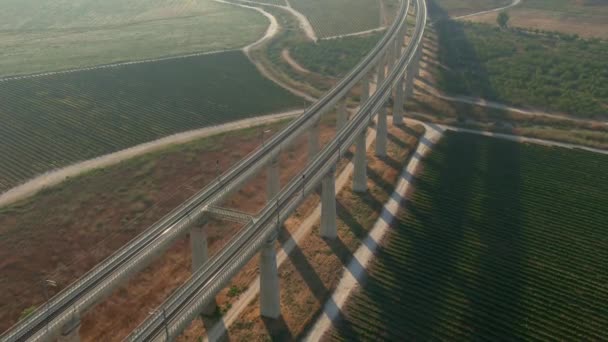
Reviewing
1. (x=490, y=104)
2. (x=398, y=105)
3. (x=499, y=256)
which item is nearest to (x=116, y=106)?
(x=398, y=105)

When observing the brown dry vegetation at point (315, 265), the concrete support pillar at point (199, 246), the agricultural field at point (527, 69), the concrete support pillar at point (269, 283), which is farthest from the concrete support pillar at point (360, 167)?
the agricultural field at point (527, 69)

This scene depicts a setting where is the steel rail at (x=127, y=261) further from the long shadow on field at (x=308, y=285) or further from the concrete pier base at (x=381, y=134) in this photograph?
the concrete pier base at (x=381, y=134)

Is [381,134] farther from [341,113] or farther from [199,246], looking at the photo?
[199,246]

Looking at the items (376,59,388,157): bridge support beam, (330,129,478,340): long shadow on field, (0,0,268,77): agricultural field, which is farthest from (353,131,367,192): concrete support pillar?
(0,0,268,77): agricultural field

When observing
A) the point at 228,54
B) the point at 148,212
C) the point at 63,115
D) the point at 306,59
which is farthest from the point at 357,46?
the point at 148,212

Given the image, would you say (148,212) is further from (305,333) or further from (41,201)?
(305,333)

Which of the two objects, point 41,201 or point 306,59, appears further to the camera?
point 306,59

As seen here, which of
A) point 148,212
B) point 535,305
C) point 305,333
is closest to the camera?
point 305,333
